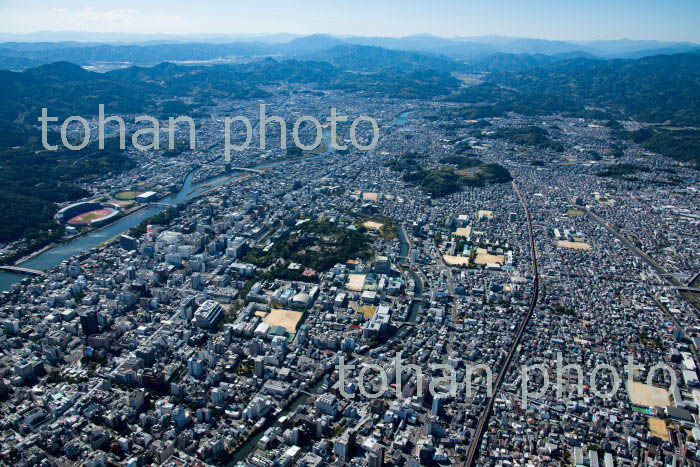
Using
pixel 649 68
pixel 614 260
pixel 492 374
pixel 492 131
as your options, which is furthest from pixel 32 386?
pixel 649 68

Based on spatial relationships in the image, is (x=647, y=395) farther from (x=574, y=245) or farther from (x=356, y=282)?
(x=574, y=245)

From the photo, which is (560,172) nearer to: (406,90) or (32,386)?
(32,386)

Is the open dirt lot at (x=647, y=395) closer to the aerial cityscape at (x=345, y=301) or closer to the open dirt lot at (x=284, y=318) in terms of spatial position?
the aerial cityscape at (x=345, y=301)

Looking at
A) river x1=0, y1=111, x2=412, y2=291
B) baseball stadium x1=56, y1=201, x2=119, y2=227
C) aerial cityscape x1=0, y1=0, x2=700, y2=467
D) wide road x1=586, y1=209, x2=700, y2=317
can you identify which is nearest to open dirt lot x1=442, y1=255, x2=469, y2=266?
aerial cityscape x1=0, y1=0, x2=700, y2=467

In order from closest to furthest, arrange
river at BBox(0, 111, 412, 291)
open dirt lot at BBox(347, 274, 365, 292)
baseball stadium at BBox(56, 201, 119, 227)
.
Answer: open dirt lot at BBox(347, 274, 365, 292) < river at BBox(0, 111, 412, 291) < baseball stadium at BBox(56, 201, 119, 227)

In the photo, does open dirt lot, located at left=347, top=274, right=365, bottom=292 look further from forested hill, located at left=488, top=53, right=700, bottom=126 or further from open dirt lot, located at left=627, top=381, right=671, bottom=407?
forested hill, located at left=488, top=53, right=700, bottom=126
